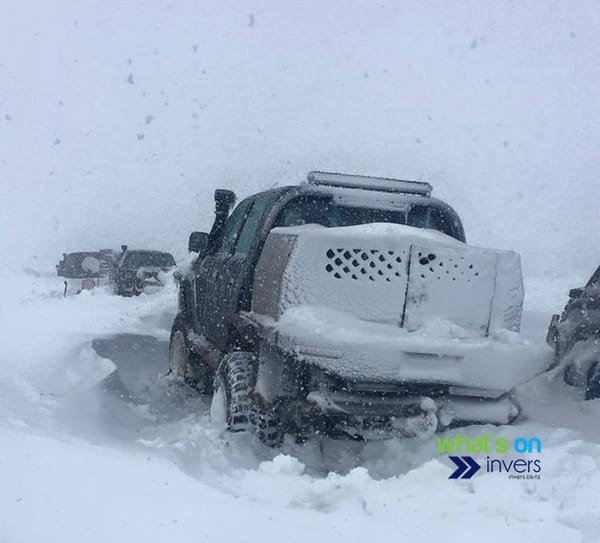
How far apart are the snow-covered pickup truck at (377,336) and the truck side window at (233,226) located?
4.54 ft

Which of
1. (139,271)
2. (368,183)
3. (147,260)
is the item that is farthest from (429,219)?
(147,260)

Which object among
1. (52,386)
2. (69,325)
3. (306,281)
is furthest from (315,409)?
(69,325)

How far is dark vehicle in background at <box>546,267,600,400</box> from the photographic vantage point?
226 inches

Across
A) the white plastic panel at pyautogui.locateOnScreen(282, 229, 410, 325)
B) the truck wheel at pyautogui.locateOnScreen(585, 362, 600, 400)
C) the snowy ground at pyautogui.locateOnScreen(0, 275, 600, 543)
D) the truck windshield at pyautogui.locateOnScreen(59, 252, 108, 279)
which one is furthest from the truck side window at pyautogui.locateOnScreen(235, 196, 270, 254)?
the truck windshield at pyautogui.locateOnScreen(59, 252, 108, 279)

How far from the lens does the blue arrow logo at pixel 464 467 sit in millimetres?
3924

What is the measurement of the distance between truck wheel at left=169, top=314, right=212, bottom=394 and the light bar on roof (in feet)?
7.81

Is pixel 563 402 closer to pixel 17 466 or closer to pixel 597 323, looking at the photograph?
pixel 597 323

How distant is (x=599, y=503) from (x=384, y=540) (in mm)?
1043

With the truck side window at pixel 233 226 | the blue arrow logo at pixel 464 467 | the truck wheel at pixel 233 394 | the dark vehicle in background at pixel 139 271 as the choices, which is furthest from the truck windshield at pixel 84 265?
the blue arrow logo at pixel 464 467

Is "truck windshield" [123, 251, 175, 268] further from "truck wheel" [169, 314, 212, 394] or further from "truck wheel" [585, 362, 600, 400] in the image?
"truck wheel" [585, 362, 600, 400]

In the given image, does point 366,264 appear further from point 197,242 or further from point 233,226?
point 197,242

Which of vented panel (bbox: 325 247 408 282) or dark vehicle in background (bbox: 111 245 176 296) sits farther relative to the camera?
dark vehicle in background (bbox: 111 245 176 296)

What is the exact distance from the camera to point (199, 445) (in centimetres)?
459

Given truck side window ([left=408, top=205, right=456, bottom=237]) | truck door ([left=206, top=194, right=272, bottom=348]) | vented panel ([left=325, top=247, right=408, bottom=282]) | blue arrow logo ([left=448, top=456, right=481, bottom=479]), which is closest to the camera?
blue arrow logo ([left=448, top=456, right=481, bottom=479])
